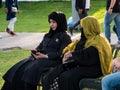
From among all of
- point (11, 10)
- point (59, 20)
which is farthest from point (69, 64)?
point (11, 10)

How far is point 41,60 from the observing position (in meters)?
7.07

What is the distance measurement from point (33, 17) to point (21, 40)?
582 cm

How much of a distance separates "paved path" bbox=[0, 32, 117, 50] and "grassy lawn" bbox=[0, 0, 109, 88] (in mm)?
770

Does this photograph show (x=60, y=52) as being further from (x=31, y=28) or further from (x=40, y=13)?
(x=40, y=13)

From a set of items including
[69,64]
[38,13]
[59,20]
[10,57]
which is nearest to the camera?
[69,64]

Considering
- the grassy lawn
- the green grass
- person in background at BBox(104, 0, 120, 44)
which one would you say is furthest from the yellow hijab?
the green grass

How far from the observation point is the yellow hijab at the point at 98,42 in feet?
20.6

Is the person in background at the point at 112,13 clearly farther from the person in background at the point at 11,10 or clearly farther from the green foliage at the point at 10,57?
the person in background at the point at 11,10

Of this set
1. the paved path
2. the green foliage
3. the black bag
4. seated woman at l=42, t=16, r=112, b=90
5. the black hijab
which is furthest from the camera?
the paved path

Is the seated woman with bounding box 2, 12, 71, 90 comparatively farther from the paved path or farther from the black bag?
the paved path

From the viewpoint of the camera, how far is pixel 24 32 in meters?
15.0

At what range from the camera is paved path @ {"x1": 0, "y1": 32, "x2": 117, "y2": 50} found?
483 inches

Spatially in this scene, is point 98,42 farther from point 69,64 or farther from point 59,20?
point 59,20

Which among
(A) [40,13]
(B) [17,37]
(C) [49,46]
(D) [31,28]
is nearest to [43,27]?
(D) [31,28]
